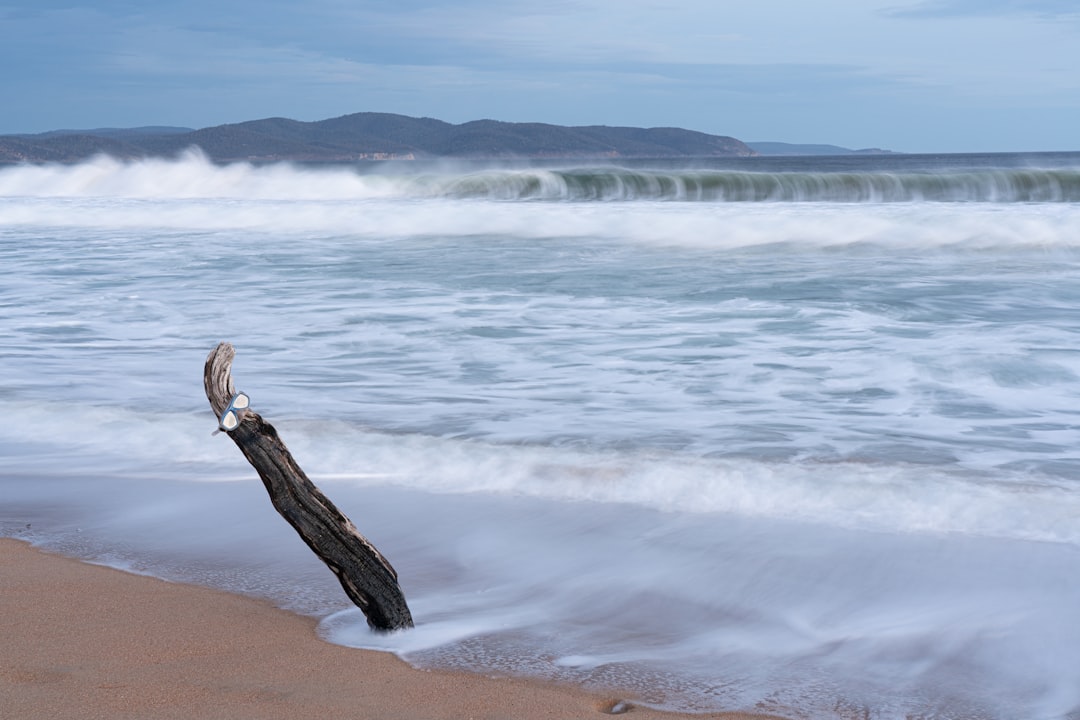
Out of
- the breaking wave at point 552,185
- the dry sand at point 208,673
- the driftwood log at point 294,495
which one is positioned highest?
the breaking wave at point 552,185

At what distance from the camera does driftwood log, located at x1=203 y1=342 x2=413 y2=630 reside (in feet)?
8.12

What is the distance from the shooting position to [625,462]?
15.4 feet

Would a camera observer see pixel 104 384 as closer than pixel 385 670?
No

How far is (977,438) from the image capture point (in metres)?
5.19

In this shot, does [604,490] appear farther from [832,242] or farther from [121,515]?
[832,242]

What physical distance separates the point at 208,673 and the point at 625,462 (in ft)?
7.82

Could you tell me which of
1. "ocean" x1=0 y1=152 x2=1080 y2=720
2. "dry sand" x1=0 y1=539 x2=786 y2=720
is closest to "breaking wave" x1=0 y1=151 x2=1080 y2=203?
"ocean" x1=0 y1=152 x2=1080 y2=720

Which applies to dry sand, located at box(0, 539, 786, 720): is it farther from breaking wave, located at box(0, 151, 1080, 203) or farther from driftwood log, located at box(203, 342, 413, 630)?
breaking wave, located at box(0, 151, 1080, 203)

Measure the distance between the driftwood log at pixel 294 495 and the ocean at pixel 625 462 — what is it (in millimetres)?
275

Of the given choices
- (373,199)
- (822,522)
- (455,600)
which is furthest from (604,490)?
(373,199)

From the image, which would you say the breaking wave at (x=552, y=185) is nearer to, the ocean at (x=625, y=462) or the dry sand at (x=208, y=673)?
the ocean at (x=625, y=462)

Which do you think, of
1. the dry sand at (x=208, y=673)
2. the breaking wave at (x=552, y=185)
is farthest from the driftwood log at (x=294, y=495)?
the breaking wave at (x=552, y=185)

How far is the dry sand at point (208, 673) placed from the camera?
A: 2422 mm

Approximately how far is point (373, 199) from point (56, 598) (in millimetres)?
24265
